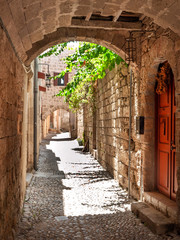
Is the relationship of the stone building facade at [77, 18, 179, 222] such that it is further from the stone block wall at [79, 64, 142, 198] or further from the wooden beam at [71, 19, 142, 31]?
the wooden beam at [71, 19, 142, 31]

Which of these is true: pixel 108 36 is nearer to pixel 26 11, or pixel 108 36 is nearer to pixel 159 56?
pixel 159 56

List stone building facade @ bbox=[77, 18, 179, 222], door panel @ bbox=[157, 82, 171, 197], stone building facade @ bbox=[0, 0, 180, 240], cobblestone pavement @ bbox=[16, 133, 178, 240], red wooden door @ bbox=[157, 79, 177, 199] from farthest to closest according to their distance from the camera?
1. door panel @ bbox=[157, 82, 171, 197]
2. red wooden door @ bbox=[157, 79, 177, 199]
3. stone building facade @ bbox=[77, 18, 179, 222]
4. cobblestone pavement @ bbox=[16, 133, 178, 240]
5. stone building facade @ bbox=[0, 0, 180, 240]

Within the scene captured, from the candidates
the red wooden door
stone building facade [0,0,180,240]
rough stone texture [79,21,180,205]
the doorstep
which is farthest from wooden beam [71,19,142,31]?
the doorstep

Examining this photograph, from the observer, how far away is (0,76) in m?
2.24

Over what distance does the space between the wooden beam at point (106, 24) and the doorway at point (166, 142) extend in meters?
0.88

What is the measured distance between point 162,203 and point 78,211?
141 centimetres

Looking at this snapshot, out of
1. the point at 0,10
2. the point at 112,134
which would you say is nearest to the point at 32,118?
the point at 112,134

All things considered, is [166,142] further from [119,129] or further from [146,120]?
[119,129]

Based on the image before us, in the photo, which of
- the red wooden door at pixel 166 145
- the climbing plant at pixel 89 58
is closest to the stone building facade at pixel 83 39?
the red wooden door at pixel 166 145

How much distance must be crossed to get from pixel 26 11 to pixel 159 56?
227 centimetres

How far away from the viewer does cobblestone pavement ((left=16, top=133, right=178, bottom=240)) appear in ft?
11.8

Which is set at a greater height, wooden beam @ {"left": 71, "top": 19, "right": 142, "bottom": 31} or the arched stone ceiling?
wooden beam @ {"left": 71, "top": 19, "right": 142, "bottom": 31}

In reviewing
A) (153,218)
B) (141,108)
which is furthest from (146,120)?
(153,218)

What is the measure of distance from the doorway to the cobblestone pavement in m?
0.71
